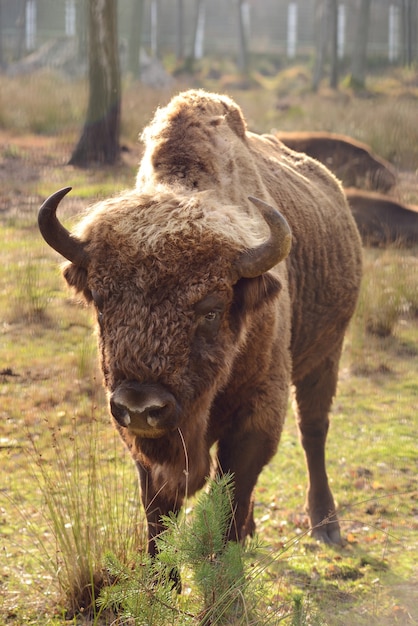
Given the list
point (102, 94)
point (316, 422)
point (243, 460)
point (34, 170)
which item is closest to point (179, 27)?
point (102, 94)

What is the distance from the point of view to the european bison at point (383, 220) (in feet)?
38.1

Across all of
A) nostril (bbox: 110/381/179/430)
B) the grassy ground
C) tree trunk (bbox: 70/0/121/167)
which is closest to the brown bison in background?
nostril (bbox: 110/381/179/430)

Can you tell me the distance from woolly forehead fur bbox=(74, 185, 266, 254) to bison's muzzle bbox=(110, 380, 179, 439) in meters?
0.59

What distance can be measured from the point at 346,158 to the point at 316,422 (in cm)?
790

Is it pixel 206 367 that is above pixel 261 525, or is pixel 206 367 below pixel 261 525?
above

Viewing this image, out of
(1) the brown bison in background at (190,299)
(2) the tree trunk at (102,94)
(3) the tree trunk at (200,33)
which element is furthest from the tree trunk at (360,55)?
(1) the brown bison in background at (190,299)

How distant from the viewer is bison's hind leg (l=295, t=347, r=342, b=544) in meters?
6.22

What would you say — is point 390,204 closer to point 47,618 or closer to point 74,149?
point 74,149

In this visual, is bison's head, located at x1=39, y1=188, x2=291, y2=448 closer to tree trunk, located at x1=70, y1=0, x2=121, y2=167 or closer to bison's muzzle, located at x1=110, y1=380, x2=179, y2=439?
bison's muzzle, located at x1=110, y1=380, x2=179, y2=439

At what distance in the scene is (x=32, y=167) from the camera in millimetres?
14406

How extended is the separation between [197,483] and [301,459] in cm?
302

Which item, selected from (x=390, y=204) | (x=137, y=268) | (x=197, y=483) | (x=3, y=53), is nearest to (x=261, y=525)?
(x=197, y=483)

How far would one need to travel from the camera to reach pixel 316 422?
629 centimetres

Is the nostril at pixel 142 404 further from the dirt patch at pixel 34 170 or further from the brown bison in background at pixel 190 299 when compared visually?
the dirt patch at pixel 34 170
